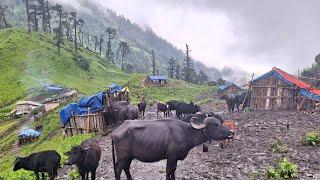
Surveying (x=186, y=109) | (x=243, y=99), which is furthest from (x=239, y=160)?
(x=243, y=99)

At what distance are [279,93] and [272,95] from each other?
0.91m

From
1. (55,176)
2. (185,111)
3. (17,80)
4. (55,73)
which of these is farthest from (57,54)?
(55,176)

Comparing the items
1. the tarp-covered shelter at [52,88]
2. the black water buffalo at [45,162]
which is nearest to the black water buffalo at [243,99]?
the black water buffalo at [45,162]

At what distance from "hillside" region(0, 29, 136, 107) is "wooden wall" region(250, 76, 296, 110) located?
175ft

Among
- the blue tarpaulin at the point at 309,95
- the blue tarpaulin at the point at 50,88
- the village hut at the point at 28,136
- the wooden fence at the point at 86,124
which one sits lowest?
the village hut at the point at 28,136

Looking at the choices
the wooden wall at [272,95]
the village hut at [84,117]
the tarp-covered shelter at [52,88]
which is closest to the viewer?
the village hut at [84,117]

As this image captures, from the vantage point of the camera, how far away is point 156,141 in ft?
46.6

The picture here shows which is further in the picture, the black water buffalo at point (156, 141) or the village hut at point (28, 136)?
the village hut at point (28, 136)

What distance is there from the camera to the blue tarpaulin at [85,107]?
34656 mm

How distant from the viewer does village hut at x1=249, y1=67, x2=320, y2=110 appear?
40000 millimetres

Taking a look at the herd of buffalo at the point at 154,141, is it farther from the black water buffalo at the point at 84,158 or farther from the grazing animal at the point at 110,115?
the grazing animal at the point at 110,115

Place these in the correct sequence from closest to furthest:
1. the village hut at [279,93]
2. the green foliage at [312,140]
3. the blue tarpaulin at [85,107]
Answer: the green foliage at [312,140], the blue tarpaulin at [85,107], the village hut at [279,93]

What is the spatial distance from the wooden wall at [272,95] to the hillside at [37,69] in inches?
2099

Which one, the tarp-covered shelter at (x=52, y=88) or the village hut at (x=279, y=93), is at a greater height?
the village hut at (x=279, y=93)
